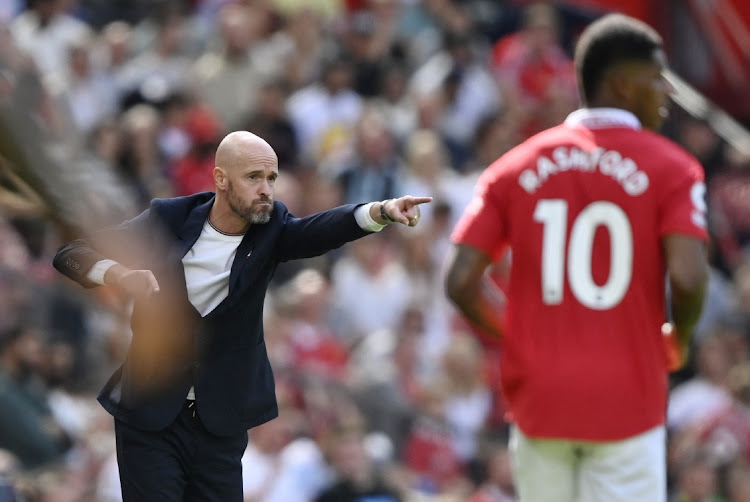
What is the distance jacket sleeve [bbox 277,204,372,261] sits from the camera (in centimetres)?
575

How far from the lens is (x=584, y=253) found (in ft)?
19.6

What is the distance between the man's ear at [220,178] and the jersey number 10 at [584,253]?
1229mm

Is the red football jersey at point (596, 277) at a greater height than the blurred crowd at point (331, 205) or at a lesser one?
lesser

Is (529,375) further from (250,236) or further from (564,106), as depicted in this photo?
(564,106)

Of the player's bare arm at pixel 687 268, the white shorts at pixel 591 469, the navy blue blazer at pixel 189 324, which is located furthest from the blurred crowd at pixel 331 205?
the player's bare arm at pixel 687 268

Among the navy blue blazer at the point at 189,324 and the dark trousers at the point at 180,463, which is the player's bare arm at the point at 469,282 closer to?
the navy blue blazer at the point at 189,324

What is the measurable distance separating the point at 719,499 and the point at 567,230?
216 inches

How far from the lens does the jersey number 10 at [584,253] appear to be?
595cm

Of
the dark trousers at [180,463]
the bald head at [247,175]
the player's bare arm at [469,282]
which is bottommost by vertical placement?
the dark trousers at [180,463]

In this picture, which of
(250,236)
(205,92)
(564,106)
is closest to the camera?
(250,236)

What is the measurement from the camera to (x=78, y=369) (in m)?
10.2

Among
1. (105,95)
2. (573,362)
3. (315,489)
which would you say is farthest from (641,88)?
(105,95)

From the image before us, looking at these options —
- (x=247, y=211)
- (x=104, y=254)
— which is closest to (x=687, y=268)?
(x=247, y=211)

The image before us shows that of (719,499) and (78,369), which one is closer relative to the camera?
(78,369)
